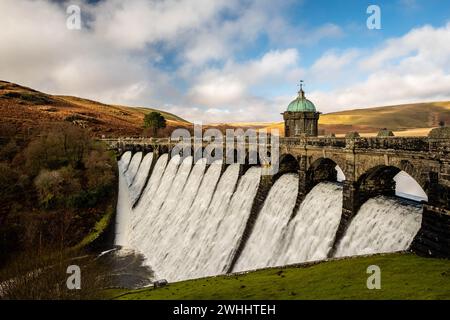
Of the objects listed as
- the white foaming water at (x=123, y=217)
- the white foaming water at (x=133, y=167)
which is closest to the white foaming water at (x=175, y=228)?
the white foaming water at (x=123, y=217)

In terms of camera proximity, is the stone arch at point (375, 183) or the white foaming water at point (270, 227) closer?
the stone arch at point (375, 183)

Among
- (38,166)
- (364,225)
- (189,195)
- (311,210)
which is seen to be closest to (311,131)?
(189,195)

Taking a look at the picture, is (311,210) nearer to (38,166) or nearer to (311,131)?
(311,131)

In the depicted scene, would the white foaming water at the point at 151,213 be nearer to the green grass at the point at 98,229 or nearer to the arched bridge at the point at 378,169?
the green grass at the point at 98,229

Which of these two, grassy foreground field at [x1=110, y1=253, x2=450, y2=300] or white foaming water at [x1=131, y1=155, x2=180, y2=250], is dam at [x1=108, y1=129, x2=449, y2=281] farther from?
grassy foreground field at [x1=110, y1=253, x2=450, y2=300]

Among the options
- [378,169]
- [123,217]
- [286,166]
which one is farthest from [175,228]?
[378,169]

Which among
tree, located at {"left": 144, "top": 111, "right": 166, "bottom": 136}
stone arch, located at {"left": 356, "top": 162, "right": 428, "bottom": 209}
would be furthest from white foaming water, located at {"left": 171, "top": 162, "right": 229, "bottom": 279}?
tree, located at {"left": 144, "top": 111, "right": 166, "bottom": 136}

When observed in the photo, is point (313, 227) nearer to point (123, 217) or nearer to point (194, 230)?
point (194, 230)
